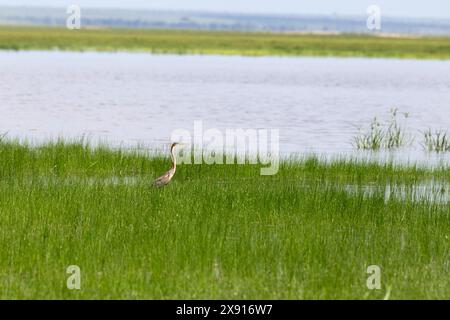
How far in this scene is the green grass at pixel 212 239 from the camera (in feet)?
41.4

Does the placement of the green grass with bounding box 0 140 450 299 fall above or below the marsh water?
above

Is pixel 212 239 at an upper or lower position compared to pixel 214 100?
upper

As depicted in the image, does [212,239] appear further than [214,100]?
No

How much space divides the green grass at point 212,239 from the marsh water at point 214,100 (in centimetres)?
949

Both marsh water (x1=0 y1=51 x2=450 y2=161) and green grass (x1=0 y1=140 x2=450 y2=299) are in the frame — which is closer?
green grass (x1=0 y1=140 x2=450 y2=299)

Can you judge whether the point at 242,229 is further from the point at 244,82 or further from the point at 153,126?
the point at 244,82

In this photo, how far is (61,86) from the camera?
2371 inches

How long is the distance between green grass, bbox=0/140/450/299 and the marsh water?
31.1ft

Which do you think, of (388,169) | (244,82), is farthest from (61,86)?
(388,169)

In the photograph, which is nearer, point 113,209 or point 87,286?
point 87,286

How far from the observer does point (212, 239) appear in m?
14.6

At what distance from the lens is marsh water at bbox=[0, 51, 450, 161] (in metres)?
36.2

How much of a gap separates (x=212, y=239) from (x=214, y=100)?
38.9 m

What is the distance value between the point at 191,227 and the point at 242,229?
806mm
